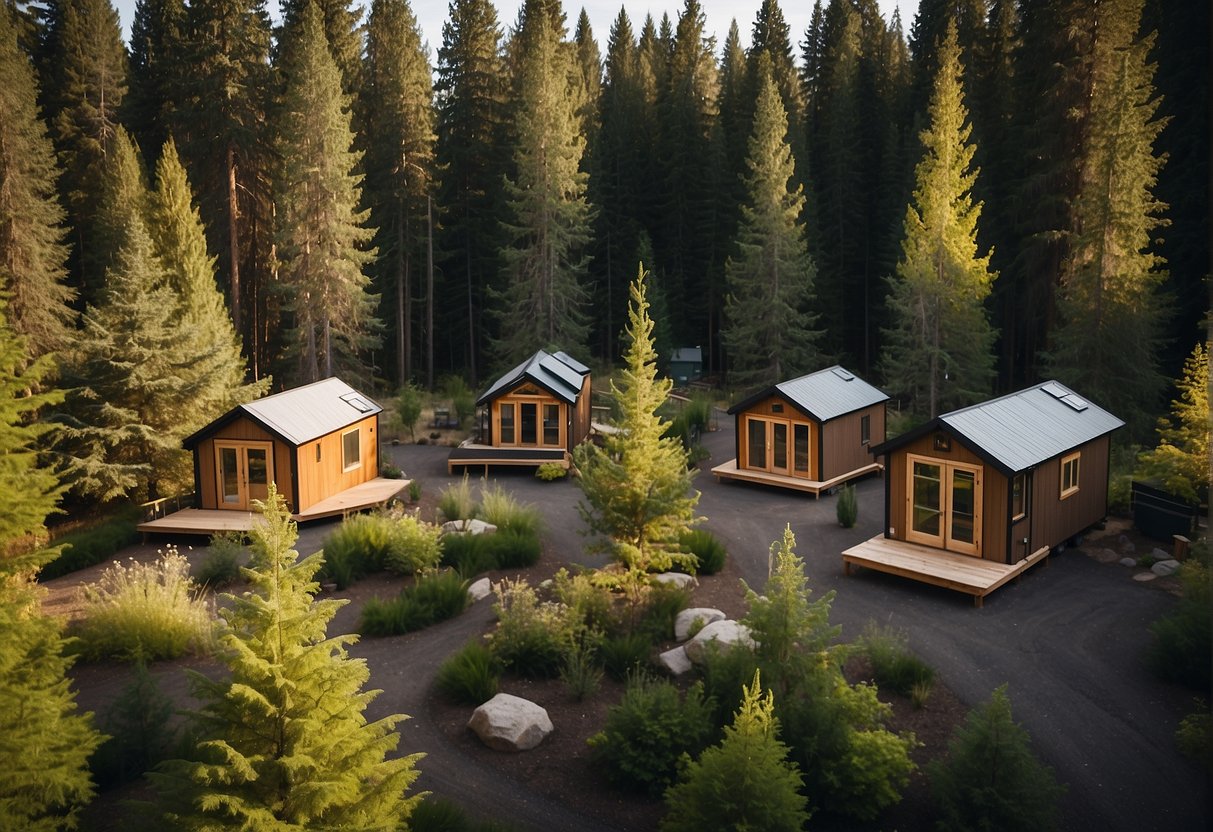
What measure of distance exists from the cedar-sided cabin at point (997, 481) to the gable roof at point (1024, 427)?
0.09ft

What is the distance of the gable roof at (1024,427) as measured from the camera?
1570cm

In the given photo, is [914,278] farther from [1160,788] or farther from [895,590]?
[1160,788]

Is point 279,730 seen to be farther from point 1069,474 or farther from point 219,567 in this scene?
point 1069,474

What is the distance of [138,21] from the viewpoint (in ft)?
151

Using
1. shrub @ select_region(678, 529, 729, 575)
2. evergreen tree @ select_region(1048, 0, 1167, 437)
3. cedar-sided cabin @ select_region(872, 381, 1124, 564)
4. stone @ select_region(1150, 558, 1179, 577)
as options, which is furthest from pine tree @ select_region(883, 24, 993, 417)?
shrub @ select_region(678, 529, 729, 575)

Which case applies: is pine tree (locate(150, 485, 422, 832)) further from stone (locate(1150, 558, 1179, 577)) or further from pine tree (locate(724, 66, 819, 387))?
pine tree (locate(724, 66, 819, 387))

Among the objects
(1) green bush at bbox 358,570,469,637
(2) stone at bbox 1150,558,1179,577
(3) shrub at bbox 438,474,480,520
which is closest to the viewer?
(1) green bush at bbox 358,570,469,637

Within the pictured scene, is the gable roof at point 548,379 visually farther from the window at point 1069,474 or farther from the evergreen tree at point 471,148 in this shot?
the evergreen tree at point 471,148

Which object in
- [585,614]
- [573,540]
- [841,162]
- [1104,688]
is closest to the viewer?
[1104,688]

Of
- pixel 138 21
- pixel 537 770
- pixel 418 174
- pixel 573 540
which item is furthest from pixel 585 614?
pixel 138 21

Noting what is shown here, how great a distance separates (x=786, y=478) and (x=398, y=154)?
75.1 feet

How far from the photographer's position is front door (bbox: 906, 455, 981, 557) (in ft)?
52.6

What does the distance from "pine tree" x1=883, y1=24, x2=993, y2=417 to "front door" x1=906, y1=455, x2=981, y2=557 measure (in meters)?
12.9

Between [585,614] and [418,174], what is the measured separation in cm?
2822
